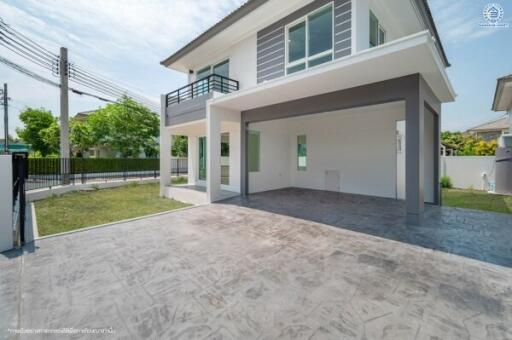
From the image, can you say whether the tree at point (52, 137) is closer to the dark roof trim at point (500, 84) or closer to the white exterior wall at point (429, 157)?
the white exterior wall at point (429, 157)

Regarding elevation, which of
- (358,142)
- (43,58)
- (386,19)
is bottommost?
(358,142)

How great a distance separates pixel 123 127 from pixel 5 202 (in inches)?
823

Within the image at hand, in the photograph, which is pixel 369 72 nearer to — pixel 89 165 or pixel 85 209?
pixel 85 209

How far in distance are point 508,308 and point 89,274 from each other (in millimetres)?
5082

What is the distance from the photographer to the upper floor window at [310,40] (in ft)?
22.4

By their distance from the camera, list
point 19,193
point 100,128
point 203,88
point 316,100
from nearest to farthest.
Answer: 1. point 19,193
2. point 316,100
3. point 203,88
4. point 100,128

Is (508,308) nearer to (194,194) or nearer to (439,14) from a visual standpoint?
(194,194)

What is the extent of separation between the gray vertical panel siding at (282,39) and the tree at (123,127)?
1869 centimetres

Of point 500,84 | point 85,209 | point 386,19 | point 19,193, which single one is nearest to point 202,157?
point 85,209

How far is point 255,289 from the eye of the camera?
2.76 m

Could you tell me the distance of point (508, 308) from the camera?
237 cm

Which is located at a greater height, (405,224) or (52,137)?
(52,137)

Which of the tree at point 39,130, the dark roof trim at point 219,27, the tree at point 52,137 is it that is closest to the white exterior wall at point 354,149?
the dark roof trim at point 219,27

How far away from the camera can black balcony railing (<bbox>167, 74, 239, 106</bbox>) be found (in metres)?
9.24
